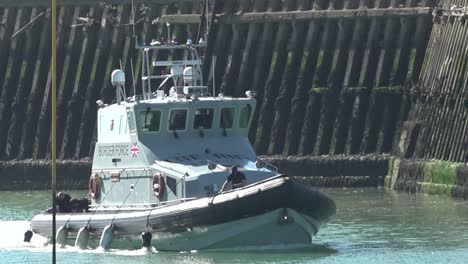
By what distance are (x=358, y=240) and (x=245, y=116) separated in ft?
11.8

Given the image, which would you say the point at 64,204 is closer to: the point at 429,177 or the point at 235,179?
the point at 235,179

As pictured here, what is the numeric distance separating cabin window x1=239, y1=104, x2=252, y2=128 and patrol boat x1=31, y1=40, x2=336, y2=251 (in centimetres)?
2

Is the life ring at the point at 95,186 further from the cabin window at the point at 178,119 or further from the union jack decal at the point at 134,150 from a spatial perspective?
the cabin window at the point at 178,119

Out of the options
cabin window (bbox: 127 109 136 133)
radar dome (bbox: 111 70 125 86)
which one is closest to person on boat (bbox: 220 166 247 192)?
cabin window (bbox: 127 109 136 133)

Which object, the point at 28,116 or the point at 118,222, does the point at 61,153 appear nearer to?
the point at 28,116

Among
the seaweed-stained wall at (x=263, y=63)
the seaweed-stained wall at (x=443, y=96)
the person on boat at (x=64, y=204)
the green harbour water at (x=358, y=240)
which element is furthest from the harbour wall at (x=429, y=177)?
the person on boat at (x=64, y=204)

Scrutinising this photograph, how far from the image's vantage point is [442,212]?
50.0m

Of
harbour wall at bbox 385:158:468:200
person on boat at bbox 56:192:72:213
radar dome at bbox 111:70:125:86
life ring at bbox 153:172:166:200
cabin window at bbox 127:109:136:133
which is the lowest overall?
person on boat at bbox 56:192:72:213

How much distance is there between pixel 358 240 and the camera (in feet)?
146

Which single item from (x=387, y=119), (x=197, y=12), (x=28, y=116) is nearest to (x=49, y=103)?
(x=28, y=116)

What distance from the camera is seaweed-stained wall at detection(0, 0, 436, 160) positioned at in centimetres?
5966

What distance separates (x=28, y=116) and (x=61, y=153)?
6.43 feet

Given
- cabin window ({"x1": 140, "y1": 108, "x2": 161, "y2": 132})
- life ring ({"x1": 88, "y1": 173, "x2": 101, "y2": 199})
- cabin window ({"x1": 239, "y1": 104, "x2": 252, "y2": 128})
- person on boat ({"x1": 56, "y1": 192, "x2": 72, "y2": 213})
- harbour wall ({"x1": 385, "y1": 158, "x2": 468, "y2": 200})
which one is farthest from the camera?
harbour wall ({"x1": 385, "y1": 158, "x2": 468, "y2": 200})

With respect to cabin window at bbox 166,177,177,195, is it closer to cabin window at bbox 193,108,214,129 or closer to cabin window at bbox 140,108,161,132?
cabin window at bbox 140,108,161,132
